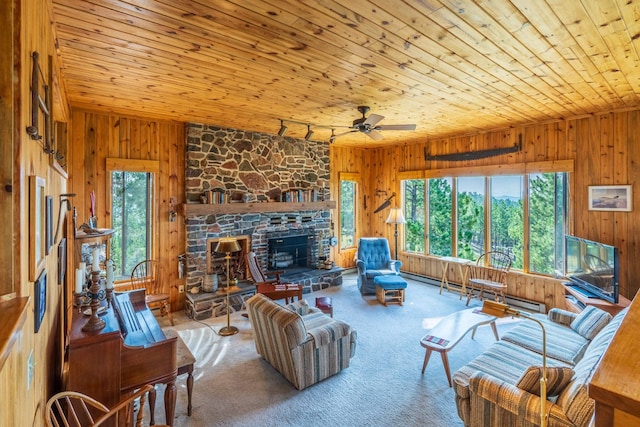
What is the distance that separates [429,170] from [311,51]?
4.71 m

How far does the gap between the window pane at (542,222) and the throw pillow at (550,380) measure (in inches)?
147

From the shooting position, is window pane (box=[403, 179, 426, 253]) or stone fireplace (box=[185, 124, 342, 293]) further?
window pane (box=[403, 179, 426, 253])

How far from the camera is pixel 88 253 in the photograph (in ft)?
10.5

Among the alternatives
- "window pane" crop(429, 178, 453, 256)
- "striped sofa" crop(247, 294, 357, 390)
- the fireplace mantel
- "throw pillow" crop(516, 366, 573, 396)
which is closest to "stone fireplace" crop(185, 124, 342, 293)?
the fireplace mantel

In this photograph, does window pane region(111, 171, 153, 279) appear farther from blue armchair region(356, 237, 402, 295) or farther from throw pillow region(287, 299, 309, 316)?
blue armchair region(356, 237, 402, 295)

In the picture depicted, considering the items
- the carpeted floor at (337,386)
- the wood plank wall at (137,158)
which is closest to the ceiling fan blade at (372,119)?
the carpeted floor at (337,386)

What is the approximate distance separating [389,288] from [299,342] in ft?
8.94

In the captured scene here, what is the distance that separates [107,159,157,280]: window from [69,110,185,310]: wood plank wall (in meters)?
0.11

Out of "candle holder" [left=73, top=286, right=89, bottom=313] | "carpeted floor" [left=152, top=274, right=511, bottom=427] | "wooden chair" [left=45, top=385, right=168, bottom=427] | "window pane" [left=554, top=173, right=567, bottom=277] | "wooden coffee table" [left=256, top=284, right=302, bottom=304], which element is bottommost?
"carpeted floor" [left=152, top=274, right=511, bottom=427]

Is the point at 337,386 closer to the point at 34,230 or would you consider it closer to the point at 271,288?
the point at 271,288

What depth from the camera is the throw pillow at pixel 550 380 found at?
206cm

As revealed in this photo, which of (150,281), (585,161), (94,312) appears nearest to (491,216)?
(585,161)

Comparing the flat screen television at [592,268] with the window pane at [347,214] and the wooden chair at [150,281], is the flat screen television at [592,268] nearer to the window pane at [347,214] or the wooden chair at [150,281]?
the window pane at [347,214]

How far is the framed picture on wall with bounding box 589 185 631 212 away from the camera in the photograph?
4339 millimetres
